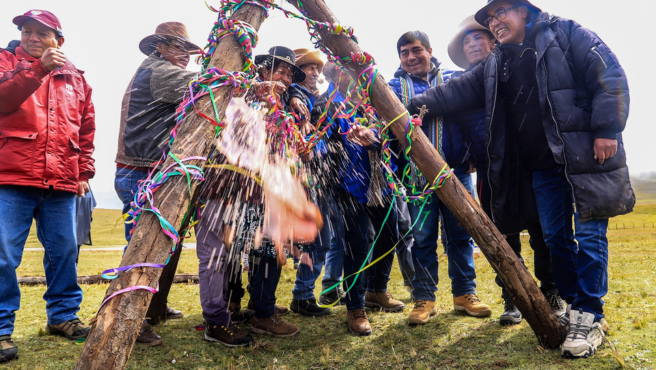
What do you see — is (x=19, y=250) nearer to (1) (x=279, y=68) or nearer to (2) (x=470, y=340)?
(1) (x=279, y=68)

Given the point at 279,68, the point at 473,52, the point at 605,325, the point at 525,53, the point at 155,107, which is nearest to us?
the point at 605,325

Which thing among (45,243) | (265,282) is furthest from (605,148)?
(45,243)

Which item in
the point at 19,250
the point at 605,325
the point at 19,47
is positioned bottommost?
the point at 605,325

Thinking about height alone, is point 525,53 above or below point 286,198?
above

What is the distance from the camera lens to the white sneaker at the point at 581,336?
102 inches

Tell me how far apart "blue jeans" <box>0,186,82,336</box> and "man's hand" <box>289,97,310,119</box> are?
2139 mm

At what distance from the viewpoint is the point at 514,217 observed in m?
3.26

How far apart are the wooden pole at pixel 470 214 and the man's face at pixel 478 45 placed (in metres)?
1.75

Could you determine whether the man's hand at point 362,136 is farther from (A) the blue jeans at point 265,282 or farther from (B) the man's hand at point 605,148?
(B) the man's hand at point 605,148

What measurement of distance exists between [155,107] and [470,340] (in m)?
3.27

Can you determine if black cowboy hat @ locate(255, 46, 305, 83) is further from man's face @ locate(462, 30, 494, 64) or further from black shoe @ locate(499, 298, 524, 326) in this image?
black shoe @ locate(499, 298, 524, 326)

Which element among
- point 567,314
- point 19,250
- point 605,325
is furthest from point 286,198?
point 605,325

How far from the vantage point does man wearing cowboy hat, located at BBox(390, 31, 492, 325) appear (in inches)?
146

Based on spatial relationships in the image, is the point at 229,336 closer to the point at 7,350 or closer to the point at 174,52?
the point at 7,350
